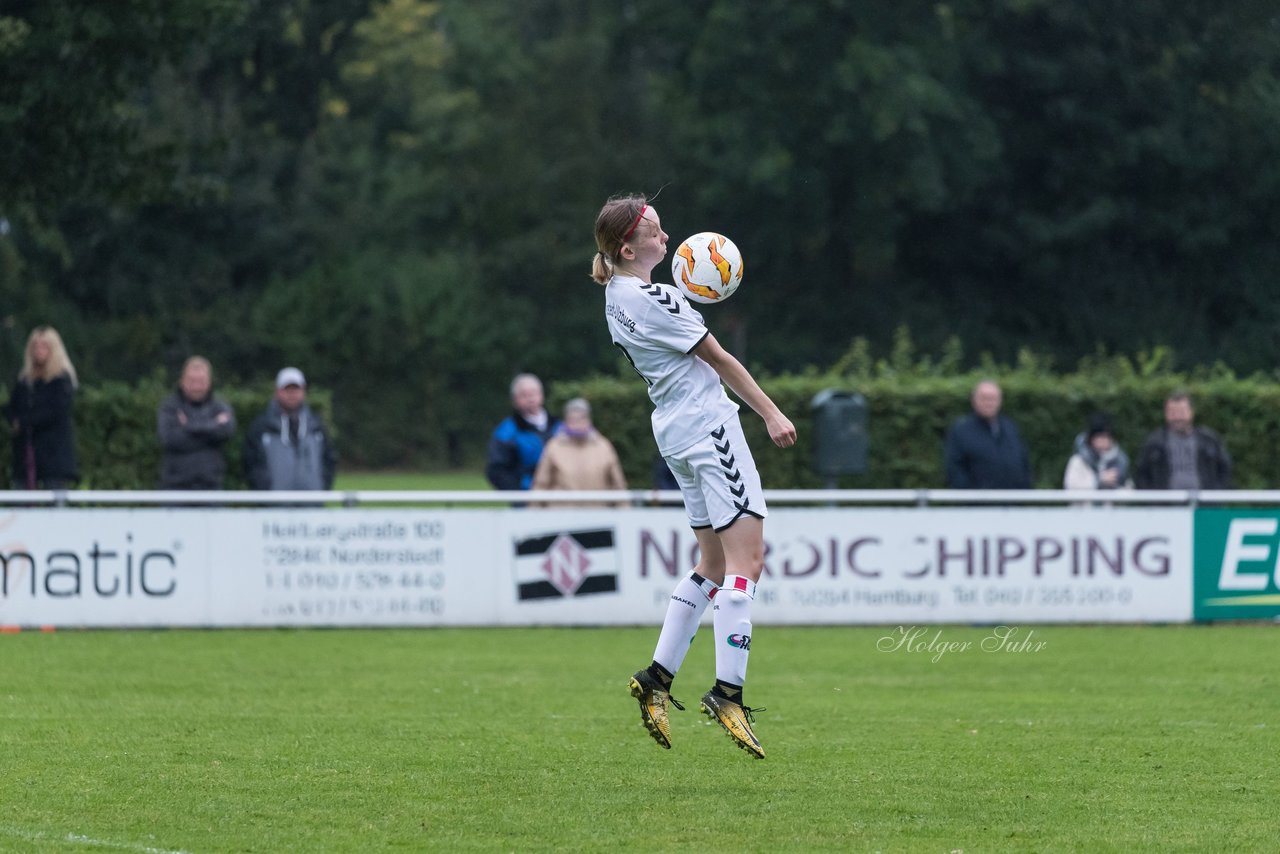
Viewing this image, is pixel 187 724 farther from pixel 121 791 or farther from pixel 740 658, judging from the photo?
pixel 740 658

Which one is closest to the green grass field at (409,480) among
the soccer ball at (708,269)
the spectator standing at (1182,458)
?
the spectator standing at (1182,458)

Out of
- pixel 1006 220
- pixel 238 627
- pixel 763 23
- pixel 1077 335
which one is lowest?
pixel 238 627

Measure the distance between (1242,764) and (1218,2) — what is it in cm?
4393

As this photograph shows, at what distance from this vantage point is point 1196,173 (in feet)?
Result: 160

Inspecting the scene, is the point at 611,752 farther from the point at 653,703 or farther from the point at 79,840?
the point at 79,840

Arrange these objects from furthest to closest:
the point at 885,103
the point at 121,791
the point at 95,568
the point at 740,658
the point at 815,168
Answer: the point at 815,168, the point at 885,103, the point at 95,568, the point at 740,658, the point at 121,791

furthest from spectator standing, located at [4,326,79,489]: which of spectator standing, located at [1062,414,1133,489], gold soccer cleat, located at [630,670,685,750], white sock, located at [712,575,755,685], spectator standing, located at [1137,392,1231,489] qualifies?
white sock, located at [712,575,755,685]

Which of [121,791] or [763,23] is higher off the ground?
[763,23]

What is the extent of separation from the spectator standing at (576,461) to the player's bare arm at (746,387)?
8.43m

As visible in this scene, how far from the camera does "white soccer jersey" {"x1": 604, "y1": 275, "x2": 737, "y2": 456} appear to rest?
7.66 meters

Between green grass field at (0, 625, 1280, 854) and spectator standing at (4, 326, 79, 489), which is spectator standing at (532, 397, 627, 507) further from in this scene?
spectator standing at (4, 326, 79, 489)

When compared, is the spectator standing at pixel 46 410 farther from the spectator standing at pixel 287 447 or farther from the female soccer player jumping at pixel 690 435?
the female soccer player jumping at pixel 690 435

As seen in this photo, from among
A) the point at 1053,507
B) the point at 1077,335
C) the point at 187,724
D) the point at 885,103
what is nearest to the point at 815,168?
the point at 885,103

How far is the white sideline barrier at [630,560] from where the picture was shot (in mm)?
15172
